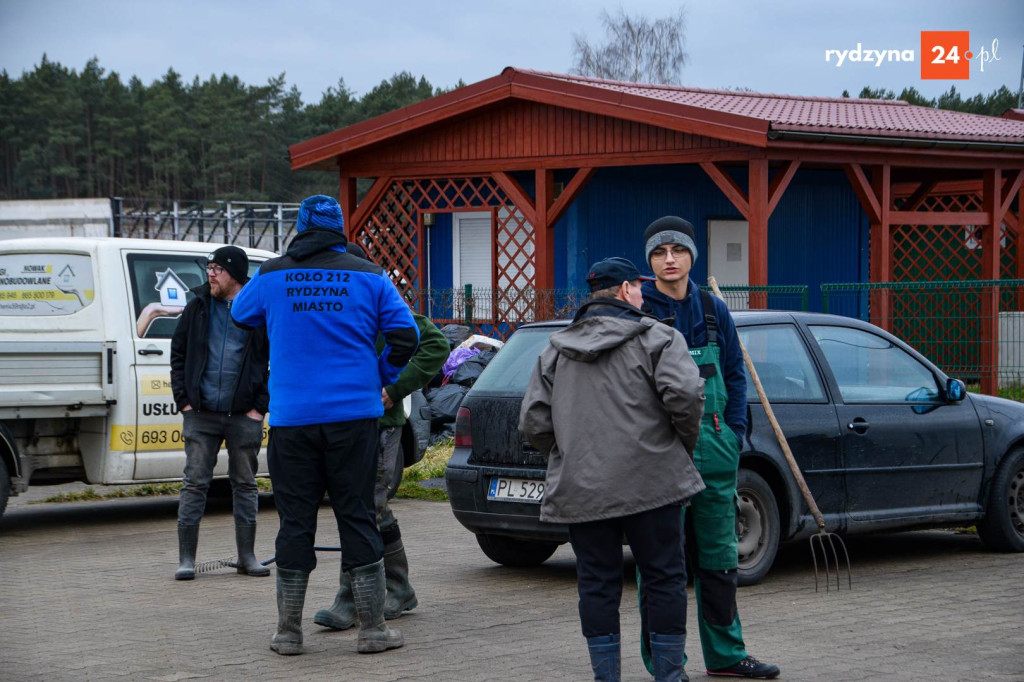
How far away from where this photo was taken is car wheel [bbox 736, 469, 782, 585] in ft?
24.1

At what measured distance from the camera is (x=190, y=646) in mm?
6148

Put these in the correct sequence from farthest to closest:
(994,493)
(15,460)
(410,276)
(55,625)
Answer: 1. (410,276)
2. (15,460)
3. (994,493)
4. (55,625)

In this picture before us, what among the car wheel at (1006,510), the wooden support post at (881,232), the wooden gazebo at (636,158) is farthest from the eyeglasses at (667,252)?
the wooden support post at (881,232)

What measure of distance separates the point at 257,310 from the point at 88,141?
80.4 meters

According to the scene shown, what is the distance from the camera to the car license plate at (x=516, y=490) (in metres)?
7.40

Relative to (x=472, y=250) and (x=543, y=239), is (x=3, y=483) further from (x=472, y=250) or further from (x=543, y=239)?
(x=472, y=250)

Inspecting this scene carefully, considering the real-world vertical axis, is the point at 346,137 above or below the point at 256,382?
above

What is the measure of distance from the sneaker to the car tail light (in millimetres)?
2830

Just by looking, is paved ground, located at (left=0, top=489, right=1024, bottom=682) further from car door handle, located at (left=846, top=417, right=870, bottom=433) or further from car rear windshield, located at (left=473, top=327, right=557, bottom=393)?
car rear windshield, located at (left=473, top=327, right=557, bottom=393)

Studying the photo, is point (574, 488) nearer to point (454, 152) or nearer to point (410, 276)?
point (454, 152)

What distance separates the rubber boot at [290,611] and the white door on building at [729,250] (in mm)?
16181

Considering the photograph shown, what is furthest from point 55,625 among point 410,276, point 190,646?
point 410,276

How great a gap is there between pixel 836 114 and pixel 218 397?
1455 cm

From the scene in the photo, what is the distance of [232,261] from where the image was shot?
26.8 feet
